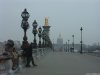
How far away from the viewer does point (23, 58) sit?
29.4 meters

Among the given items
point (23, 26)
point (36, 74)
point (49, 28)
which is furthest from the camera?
point (49, 28)

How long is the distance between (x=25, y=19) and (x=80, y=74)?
13.6 metres

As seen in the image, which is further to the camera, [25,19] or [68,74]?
[25,19]

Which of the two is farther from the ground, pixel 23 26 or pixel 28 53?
pixel 23 26

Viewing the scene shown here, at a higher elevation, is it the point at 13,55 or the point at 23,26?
the point at 23,26

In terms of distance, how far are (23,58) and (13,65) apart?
8.13m

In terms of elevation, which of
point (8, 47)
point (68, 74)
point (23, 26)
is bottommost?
point (68, 74)

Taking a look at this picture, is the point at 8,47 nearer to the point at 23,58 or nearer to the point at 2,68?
the point at 2,68

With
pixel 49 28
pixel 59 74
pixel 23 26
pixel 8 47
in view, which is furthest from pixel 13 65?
pixel 49 28

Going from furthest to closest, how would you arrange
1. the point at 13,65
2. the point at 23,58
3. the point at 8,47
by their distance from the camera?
the point at 23,58 → the point at 13,65 → the point at 8,47

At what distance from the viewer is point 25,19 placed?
118 feet

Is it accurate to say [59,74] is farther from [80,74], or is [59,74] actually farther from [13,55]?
[13,55]

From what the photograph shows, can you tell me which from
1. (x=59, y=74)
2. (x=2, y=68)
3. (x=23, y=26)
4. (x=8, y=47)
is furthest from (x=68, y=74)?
(x=23, y=26)

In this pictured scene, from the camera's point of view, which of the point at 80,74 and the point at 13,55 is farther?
the point at 80,74
